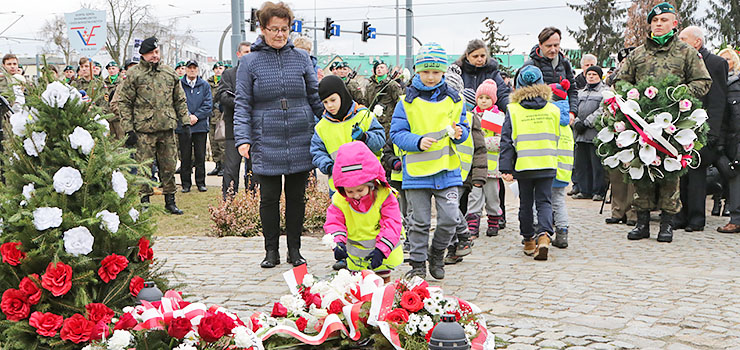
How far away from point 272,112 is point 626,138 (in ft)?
13.8

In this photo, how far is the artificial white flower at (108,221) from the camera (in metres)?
3.91

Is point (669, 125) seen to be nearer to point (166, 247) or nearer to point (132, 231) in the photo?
point (166, 247)

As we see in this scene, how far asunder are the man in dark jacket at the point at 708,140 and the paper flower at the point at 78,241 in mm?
7487

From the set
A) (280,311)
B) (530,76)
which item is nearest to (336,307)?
(280,311)

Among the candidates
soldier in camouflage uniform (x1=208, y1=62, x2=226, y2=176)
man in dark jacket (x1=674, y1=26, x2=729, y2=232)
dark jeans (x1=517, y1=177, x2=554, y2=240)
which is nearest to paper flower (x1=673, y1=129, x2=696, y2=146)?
man in dark jacket (x1=674, y1=26, x2=729, y2=232)

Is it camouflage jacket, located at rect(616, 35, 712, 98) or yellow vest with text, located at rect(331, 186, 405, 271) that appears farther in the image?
camouflage jacket, located at rect(616, 35, 712, 98)

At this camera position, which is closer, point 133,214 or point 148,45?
point 133,214

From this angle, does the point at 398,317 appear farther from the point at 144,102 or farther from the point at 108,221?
the point at 144,102

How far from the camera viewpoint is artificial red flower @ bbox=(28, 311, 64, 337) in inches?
145

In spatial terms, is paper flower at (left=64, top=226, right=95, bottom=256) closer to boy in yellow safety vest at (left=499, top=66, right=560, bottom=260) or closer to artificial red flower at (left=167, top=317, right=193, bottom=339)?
artificial red flower at (left=167, top=317, right=193, bottom=339)

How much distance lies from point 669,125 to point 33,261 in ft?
21.9

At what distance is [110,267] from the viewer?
3.91 metres

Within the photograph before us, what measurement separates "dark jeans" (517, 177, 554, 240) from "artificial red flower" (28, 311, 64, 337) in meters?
4.86

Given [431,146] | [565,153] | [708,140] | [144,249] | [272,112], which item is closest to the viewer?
[144,249]
